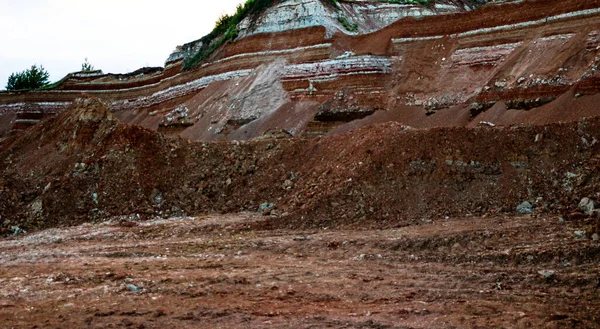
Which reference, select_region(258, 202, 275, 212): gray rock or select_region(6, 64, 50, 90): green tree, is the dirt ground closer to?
select_region(258, 202, 275, 212): gray rock

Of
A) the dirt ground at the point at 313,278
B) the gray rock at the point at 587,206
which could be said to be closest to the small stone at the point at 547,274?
the dirt ground at the point at 313,278

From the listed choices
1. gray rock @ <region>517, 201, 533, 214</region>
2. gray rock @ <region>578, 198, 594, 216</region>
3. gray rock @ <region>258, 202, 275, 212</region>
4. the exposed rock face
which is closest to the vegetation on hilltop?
the exposed rock face

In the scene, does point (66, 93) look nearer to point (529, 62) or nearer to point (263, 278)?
point (529, 62)

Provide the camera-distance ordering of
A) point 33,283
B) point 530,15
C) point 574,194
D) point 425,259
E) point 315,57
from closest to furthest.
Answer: point 33,283 → point 425,259 → point 574,194 → point 530,15 → point 315,57

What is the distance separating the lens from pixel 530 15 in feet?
80.9

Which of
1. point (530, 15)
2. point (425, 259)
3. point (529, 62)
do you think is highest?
point (530, 15)

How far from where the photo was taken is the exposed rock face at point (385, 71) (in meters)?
21.6

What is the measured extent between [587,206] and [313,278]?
245 inches

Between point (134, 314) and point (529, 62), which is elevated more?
point (529, 62)

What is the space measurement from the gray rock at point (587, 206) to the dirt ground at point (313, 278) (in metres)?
0.57

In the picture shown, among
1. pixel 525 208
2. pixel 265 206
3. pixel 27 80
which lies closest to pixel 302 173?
pixel 265 206

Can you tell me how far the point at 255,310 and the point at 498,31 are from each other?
2099cm

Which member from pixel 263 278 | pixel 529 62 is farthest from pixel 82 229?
pixel 529 62

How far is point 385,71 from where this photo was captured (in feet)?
89.6
